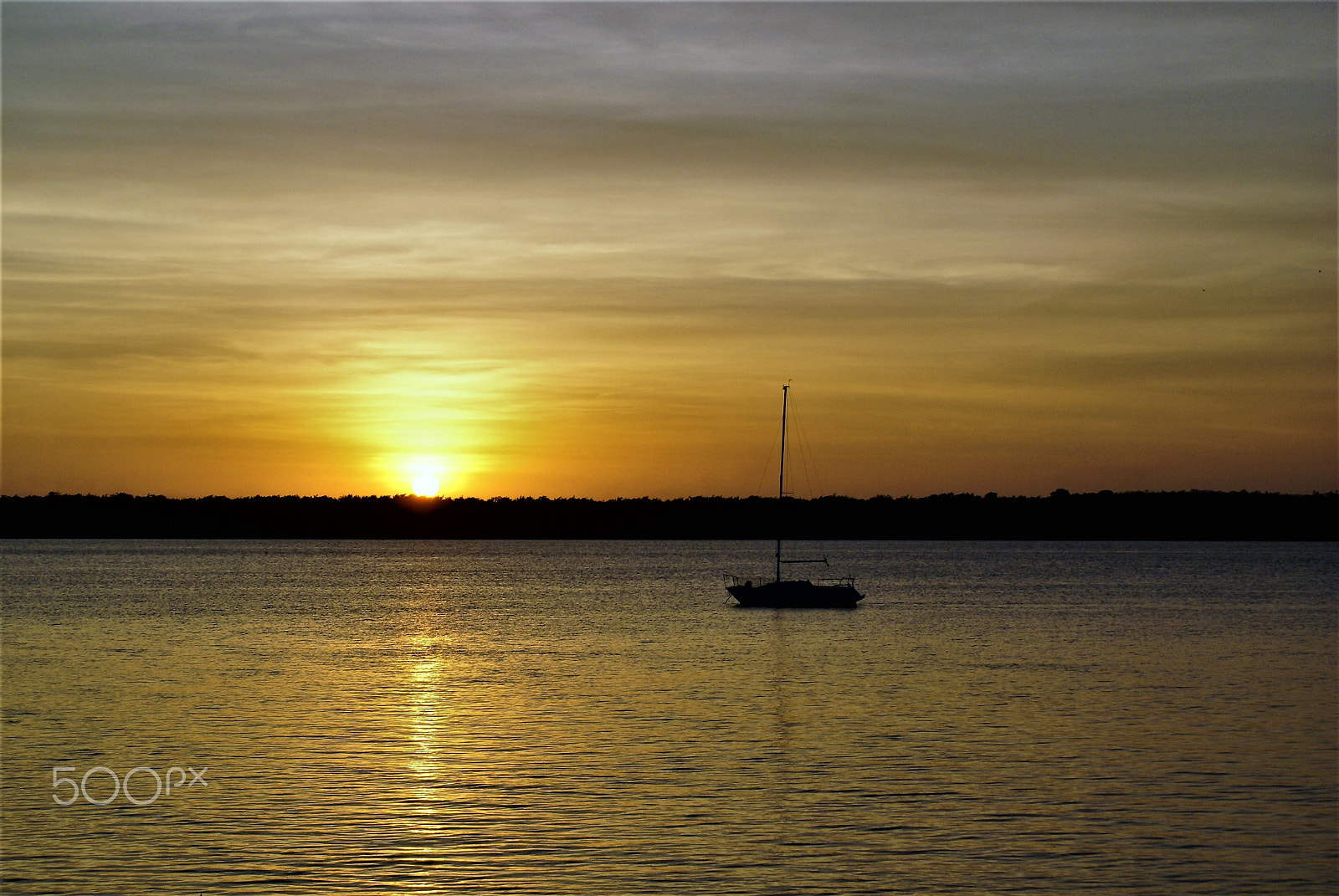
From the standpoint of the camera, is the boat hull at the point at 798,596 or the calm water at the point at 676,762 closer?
the calm water at the point at 676,762

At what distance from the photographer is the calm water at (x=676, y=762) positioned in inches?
994

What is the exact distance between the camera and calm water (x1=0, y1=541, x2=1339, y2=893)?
25250mm

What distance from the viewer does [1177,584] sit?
148875 mm

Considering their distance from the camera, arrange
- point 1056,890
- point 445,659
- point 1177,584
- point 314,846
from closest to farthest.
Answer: point 1056,890
point 314,846
point 445,659
point 1177,584

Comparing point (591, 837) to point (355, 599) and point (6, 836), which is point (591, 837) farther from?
point (355, 599)

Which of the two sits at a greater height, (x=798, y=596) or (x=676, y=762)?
(x=798, y=596)

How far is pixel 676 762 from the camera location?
35.2m

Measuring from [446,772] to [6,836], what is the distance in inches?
417

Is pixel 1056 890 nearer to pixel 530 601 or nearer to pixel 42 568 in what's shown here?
pixel 530 601

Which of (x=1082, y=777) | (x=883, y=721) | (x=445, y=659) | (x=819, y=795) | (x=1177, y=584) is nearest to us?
(x=819, y=795)

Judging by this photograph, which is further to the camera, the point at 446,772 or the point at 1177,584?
the point at 1177,584

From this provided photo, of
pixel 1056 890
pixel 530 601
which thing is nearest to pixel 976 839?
pixel 1056 890

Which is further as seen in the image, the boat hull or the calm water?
the boat hull

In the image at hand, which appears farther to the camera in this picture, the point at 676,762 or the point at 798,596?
the point at 798,596
